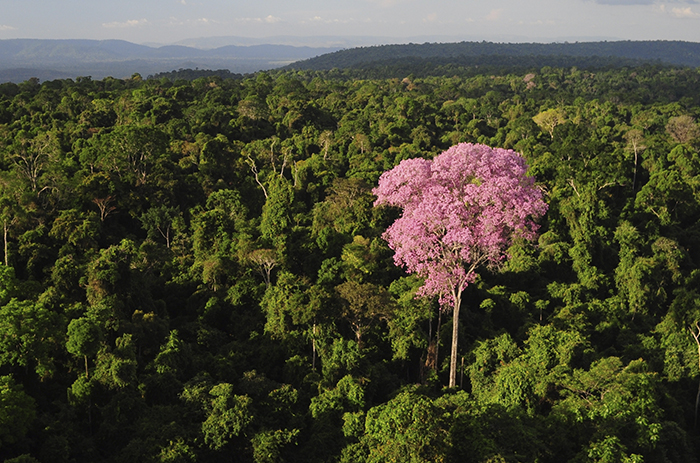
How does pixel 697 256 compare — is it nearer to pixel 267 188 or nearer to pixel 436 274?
pixel 436 274

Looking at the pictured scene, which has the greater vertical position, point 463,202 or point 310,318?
point 463,202

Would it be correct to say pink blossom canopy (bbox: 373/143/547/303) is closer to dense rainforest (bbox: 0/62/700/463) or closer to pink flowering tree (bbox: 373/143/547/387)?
pink flowering tree (bbox: 373/143/547/387)

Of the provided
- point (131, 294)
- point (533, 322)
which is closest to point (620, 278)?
point (533, 322)

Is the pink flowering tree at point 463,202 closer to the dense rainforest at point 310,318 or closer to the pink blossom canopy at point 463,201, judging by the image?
the pink blossom canopy at point 463,201

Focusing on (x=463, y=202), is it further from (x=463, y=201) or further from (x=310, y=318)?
(x=310, y=318)

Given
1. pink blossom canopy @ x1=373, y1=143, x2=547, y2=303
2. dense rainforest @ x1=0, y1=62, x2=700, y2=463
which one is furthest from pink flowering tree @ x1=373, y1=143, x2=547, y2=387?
dense rainforest @ x1=0, y1=62, x2=700, y2=463

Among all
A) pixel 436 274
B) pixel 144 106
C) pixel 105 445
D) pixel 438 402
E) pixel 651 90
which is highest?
pixel 651 90

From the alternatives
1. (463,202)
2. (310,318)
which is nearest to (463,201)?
(463,202)
